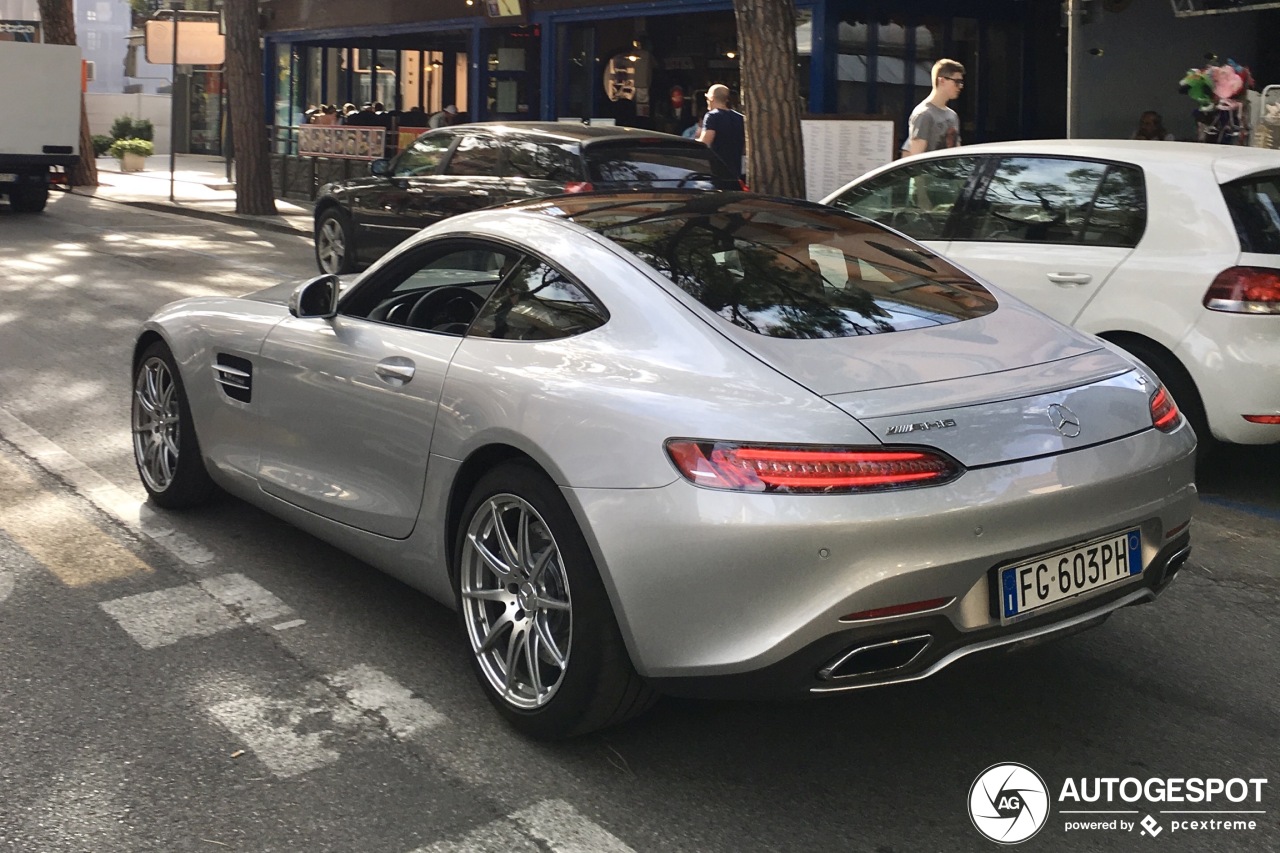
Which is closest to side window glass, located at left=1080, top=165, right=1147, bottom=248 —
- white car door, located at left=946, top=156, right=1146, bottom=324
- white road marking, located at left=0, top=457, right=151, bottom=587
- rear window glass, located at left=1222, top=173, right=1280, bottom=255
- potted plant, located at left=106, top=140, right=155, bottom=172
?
white car door, located at left=946, top=156, right=1146, bottom=324

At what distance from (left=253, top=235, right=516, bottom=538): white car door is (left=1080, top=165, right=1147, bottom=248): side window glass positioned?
3.33 m

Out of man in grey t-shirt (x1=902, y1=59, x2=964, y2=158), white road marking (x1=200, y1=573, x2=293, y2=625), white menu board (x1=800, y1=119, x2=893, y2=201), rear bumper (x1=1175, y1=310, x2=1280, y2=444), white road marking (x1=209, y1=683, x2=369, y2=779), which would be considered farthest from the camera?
white menu board (x1=800, y1=119, x2=893, y2=201)

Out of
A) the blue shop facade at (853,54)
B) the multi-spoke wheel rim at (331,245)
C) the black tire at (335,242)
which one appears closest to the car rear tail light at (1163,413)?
the black tire at (335,242)

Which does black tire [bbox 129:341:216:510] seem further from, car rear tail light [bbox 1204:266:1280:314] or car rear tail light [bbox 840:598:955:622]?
car rear tail light [bbox 1204:266:1280:314]

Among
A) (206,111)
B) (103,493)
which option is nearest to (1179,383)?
(103,493)

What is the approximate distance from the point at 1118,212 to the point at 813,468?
404 cm

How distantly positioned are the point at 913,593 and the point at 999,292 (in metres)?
1.54

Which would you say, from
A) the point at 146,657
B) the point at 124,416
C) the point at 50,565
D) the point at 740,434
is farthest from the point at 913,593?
the point at 124,416

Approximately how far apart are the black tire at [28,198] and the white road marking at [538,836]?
2137 centimetres

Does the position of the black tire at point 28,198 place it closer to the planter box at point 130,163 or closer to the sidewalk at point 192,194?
the sidewalk at point 192,194

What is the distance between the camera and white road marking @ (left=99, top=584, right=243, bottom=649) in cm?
446

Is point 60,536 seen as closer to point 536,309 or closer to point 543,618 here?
point 536,309

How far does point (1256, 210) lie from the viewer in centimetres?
618

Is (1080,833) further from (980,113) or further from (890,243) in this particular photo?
(980,113)
